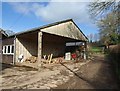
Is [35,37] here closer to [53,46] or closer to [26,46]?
[26,46]

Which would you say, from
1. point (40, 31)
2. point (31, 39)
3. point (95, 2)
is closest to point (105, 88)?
point (40, 31)

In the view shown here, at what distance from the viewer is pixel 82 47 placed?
26594 millimetres

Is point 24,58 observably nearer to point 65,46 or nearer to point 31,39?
point 31,39

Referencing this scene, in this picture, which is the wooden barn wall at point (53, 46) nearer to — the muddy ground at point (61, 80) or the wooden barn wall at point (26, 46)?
the wooden barn wall at point (26, 46)

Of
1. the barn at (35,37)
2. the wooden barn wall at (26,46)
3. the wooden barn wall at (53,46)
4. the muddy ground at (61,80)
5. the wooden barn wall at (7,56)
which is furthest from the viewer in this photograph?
the wooden barn wall at (53,46)

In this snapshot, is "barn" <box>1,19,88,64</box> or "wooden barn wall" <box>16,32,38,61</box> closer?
"barn" <box>1,19,88,64</box>

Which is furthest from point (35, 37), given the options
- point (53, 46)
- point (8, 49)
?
point (53, 46)

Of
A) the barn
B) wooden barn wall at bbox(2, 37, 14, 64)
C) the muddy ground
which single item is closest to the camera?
the muddy ground

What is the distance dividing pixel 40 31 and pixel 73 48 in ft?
42.8

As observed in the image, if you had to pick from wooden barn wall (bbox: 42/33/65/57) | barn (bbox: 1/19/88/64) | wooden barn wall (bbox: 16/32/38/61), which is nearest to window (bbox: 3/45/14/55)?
barn (bbox: 1/19/88/64)

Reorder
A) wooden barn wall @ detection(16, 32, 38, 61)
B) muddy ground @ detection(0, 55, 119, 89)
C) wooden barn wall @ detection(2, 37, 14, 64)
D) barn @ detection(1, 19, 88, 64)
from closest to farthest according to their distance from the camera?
1. muddy ground @ detection(0, 55, 119, 89)
2. barn @ detection(1, 19, 88, 64)
3. wooden barn wall @ detection(16, 32, 38, 61)
4. wooden barn wall @ detection(2, 37, 14, 64)

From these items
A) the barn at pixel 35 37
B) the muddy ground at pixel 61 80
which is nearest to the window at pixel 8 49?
the barn at pixel 35 37

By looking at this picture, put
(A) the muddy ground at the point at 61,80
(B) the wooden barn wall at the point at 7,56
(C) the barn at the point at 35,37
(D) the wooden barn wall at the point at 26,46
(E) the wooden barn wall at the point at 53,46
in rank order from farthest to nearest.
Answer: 1. (E) the wooden barn wall at the point at 53,46
2. (B) the wooden barn wall at the point at 7,56
3. (D) the wooden barn wall at the point at 26,46
4. (C) the barn at the point at 35,37
5. (A) the muddy ground at the point at 61,80

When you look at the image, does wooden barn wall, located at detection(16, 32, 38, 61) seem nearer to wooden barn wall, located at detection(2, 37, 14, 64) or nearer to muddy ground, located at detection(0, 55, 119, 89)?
wooden barn wall, located at detection(2, 37, 14, 64)
